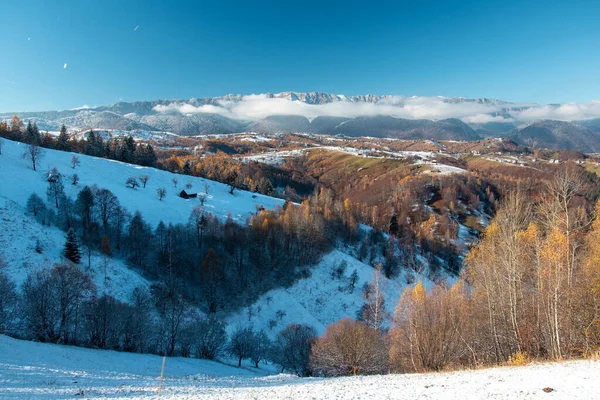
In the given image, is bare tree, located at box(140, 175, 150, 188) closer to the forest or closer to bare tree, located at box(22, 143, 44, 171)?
the forest

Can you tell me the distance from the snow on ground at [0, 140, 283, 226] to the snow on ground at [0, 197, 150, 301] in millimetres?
10794

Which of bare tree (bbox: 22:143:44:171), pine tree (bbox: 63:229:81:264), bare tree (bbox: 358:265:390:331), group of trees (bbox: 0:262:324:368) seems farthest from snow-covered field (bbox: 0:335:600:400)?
bare tree (bbox: 22:143:44:171)

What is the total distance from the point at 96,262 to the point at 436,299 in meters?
50.9

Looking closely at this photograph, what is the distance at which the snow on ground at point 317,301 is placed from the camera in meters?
50.5

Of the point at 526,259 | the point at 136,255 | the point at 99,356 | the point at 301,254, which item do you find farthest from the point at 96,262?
the point at 526,259

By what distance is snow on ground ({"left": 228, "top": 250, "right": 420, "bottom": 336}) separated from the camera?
5053 cm

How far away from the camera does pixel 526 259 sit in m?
20.2

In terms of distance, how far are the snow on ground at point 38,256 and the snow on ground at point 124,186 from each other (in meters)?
10.8

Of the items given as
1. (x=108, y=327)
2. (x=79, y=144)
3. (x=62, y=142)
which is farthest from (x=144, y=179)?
(x=108, y=327)

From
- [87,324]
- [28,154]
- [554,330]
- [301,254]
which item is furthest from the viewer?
[28,154]

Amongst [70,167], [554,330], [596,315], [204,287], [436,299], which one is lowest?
[204,287]

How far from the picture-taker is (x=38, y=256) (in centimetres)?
4316

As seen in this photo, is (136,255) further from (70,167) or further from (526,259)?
(526,259)

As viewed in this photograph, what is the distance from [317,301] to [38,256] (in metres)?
46.0
